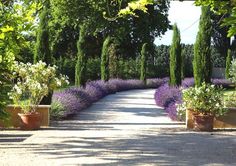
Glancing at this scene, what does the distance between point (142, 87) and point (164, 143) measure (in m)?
30.8

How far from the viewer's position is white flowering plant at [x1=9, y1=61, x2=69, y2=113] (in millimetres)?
12711

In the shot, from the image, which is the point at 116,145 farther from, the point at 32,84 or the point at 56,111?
the point at 56,111

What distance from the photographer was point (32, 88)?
12742mm

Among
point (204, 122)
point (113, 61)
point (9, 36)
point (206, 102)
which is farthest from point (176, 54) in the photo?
point (113, 61)

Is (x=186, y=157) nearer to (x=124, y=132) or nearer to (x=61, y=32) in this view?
(x=124, y=132)

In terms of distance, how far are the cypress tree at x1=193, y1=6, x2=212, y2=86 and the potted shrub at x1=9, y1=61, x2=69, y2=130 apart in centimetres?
467

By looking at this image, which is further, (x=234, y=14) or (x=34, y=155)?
(x=34, y=155)

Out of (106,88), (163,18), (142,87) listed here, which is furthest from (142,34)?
Result: (106,88)

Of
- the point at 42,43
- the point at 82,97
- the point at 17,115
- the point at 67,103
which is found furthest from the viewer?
the point at 82,97

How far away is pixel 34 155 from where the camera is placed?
7.96 meters

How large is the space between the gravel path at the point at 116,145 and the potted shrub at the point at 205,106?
477mm

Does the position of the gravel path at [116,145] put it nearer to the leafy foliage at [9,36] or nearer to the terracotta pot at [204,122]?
the terracotta pot at [204,122]

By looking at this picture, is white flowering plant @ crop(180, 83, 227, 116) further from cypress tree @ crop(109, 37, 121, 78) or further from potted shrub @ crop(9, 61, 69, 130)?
cypress tree @ crop(109, 37, 121, 78)

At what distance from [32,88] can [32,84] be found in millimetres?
157
